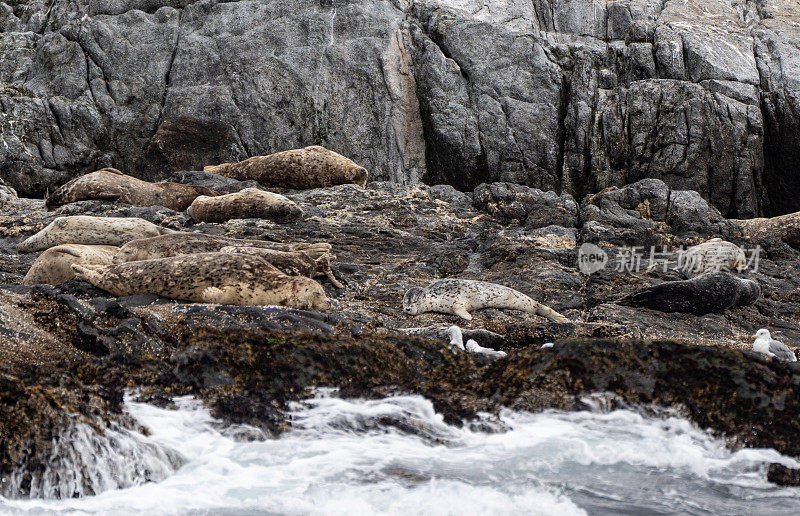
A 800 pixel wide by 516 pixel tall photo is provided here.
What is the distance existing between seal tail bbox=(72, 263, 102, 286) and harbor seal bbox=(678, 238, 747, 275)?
7848 millimetres

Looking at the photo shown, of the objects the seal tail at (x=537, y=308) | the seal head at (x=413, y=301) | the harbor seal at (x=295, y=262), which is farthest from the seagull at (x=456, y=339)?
the harbor seal at (x=295, y=262)

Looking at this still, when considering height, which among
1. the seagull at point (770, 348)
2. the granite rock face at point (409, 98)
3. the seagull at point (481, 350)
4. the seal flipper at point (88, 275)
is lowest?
the seal flipper at point (88, 275)

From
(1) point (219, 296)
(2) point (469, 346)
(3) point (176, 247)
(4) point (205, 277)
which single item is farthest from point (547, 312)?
(3) point (176, 247)

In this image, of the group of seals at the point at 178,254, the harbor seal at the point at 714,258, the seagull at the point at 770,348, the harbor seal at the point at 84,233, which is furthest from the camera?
the harbor seal at the point at 714,258

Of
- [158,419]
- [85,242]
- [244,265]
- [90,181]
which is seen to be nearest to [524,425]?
[158,419]

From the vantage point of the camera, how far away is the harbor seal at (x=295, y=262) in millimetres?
7512

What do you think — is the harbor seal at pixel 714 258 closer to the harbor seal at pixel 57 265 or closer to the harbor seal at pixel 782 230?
the harbor seal at pixel 782 230

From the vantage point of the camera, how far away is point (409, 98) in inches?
744

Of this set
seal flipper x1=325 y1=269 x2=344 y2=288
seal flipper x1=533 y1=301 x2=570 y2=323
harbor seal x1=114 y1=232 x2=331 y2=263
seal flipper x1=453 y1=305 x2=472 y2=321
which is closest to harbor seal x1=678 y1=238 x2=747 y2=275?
seal flipper x1=533 y1=301 x2=570 y2=323

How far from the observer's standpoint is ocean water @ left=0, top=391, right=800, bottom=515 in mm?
3145

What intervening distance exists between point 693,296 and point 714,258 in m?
2.92

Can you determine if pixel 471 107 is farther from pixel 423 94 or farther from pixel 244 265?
pixel 244 265

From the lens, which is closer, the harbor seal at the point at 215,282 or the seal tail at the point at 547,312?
the harbor seal at the point at 215,282

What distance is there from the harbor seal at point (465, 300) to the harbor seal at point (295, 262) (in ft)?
3.99
